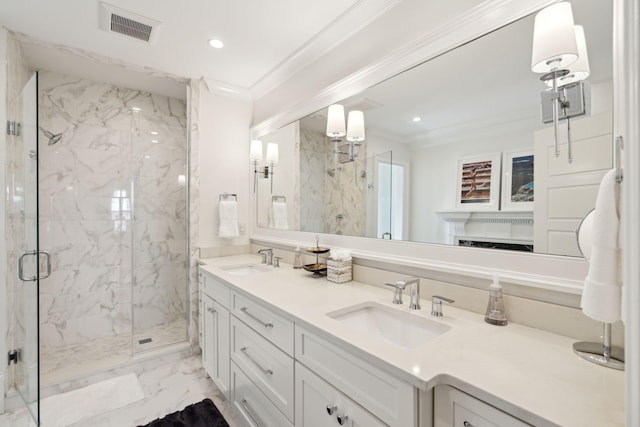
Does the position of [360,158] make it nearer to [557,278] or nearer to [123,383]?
[557,278]

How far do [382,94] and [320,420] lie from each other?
61.0 inches

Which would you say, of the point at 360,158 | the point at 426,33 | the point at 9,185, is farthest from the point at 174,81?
the point at 426,33

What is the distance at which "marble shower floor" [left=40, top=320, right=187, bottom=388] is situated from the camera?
7.48 ft

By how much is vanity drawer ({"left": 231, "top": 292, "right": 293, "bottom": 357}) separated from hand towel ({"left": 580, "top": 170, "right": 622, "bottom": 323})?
3.14 feet

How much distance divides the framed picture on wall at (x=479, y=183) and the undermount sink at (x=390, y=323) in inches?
20.4

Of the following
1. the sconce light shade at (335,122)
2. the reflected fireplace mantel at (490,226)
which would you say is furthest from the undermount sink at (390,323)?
the sconce light shade at (335,122)

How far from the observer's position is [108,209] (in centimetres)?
294

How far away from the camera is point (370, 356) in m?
0.86

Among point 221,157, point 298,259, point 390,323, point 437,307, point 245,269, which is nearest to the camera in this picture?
point 437,307

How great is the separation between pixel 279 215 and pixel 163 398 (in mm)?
1553

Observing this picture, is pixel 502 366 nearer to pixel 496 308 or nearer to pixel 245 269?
pixel 496 308

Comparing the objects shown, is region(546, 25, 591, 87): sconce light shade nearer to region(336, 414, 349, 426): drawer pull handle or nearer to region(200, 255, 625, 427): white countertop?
region(200, 255, 625, 427): white countertop

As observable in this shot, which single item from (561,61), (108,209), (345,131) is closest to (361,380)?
(561,61)

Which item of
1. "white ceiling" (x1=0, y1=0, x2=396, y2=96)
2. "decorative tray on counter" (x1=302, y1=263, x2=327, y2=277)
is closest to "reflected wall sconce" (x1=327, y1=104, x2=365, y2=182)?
"white ceiling" (x1=0, y1=0, x2=396, y2=96)
